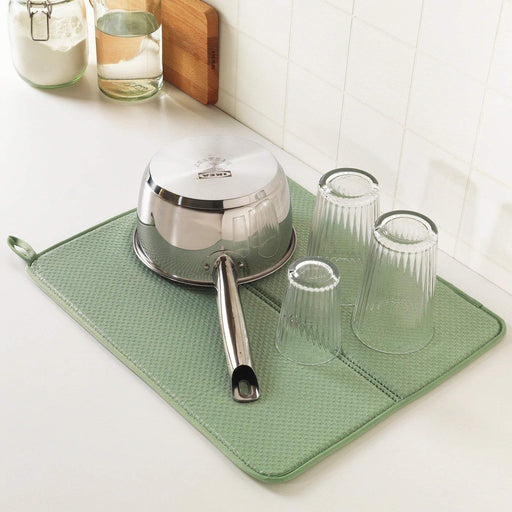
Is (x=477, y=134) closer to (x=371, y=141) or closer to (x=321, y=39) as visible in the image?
(x=371, y=141)

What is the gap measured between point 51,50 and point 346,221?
0.66 m

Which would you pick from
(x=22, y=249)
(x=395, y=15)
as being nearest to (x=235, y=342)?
(x=22, y=249)

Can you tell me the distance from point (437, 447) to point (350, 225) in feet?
1.00

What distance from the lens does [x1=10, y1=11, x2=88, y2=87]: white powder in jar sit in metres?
1.53

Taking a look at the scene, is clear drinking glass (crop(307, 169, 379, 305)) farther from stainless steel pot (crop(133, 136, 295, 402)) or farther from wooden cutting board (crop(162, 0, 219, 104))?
wooden cutting board (crop(162, 0, 219, 104))

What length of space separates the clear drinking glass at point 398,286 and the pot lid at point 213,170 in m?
0.18

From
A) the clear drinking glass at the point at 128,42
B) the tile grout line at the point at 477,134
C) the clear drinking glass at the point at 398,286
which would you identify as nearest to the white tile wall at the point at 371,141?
the tile grout line at the point at 477,134

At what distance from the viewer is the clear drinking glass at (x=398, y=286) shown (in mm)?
1087

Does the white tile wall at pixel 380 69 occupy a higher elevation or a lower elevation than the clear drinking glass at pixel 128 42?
higher

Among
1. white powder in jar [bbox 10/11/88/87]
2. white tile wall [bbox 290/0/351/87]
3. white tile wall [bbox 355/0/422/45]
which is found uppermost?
white tile wall [bbox 355/0/422/45]

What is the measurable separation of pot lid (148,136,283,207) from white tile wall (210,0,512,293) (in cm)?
18

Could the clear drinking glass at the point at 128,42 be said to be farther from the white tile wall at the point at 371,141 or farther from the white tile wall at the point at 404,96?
the white tile wall at the point at 371,141

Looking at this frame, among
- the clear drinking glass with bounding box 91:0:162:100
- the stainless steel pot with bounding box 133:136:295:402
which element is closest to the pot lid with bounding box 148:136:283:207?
the stainless steel pot with bounding box 133:136:295:402

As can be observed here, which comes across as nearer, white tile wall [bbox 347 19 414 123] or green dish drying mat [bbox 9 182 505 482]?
green dish drying mat [bbox 9 182 505 482]
